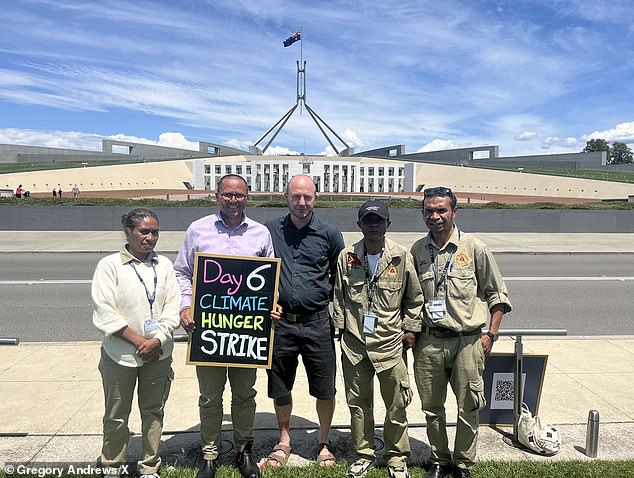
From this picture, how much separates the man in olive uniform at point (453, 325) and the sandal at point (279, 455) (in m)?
1.06

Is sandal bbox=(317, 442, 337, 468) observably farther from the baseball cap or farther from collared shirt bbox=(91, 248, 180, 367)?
the baseball cap

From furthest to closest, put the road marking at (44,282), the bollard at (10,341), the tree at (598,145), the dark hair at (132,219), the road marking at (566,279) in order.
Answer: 1. the tree at (598,145)
2. the road marking at (566,279)
3. the road marking at (44,282)
4. the bollard at (10,341)
5. the dark hair at (132,219)

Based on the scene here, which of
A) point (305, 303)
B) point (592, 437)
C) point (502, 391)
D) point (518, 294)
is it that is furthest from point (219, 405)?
point (518, 294)

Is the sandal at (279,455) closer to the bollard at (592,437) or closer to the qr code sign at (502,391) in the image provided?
the qr code sign at (502,391)

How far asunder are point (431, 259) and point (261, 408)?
2.42 metres

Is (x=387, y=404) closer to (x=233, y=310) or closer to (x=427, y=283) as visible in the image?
(x=427, y=283)

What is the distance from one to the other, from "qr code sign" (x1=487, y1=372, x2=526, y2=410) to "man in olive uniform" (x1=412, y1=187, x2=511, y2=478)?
74 centimetres

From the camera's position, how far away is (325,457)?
3533 millimetres

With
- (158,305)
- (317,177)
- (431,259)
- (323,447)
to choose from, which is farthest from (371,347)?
(317,177)

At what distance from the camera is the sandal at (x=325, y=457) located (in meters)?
3.48

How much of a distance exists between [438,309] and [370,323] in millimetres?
481

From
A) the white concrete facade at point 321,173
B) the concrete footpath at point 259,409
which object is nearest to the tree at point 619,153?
the white concrete facade at point 321,173

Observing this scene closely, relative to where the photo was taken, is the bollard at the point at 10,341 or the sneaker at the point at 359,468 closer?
the sneaker at the point at 359,468

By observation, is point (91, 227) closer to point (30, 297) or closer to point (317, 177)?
point (30, 297)
